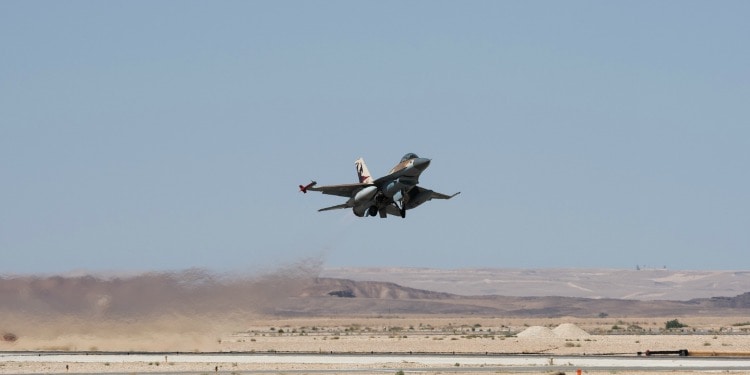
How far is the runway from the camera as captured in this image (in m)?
62.5

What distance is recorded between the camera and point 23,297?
81.4m

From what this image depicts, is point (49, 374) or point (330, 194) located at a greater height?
point (330, 194)

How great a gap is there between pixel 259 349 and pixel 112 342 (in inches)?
541

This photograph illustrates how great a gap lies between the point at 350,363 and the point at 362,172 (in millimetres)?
19505

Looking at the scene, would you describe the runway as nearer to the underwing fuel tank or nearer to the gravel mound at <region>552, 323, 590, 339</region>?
the underwing fuel tank

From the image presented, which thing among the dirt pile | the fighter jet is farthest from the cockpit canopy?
the dirt pile

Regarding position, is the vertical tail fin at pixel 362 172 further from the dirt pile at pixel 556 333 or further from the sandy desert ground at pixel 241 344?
the dirt pile at pixel 556 333

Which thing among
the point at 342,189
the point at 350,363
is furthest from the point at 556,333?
the point at 350,363

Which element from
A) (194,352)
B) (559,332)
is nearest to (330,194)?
(194,352)

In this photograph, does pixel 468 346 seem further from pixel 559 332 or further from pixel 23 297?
pixel 23 297

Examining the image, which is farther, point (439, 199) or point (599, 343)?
point (599, 343)

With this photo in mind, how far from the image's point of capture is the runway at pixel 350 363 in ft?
205

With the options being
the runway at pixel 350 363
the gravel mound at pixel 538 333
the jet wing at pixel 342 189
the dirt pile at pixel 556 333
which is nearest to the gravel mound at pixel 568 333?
the dirt pile at pixel 556 333

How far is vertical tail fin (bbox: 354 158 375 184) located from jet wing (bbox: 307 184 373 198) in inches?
150
